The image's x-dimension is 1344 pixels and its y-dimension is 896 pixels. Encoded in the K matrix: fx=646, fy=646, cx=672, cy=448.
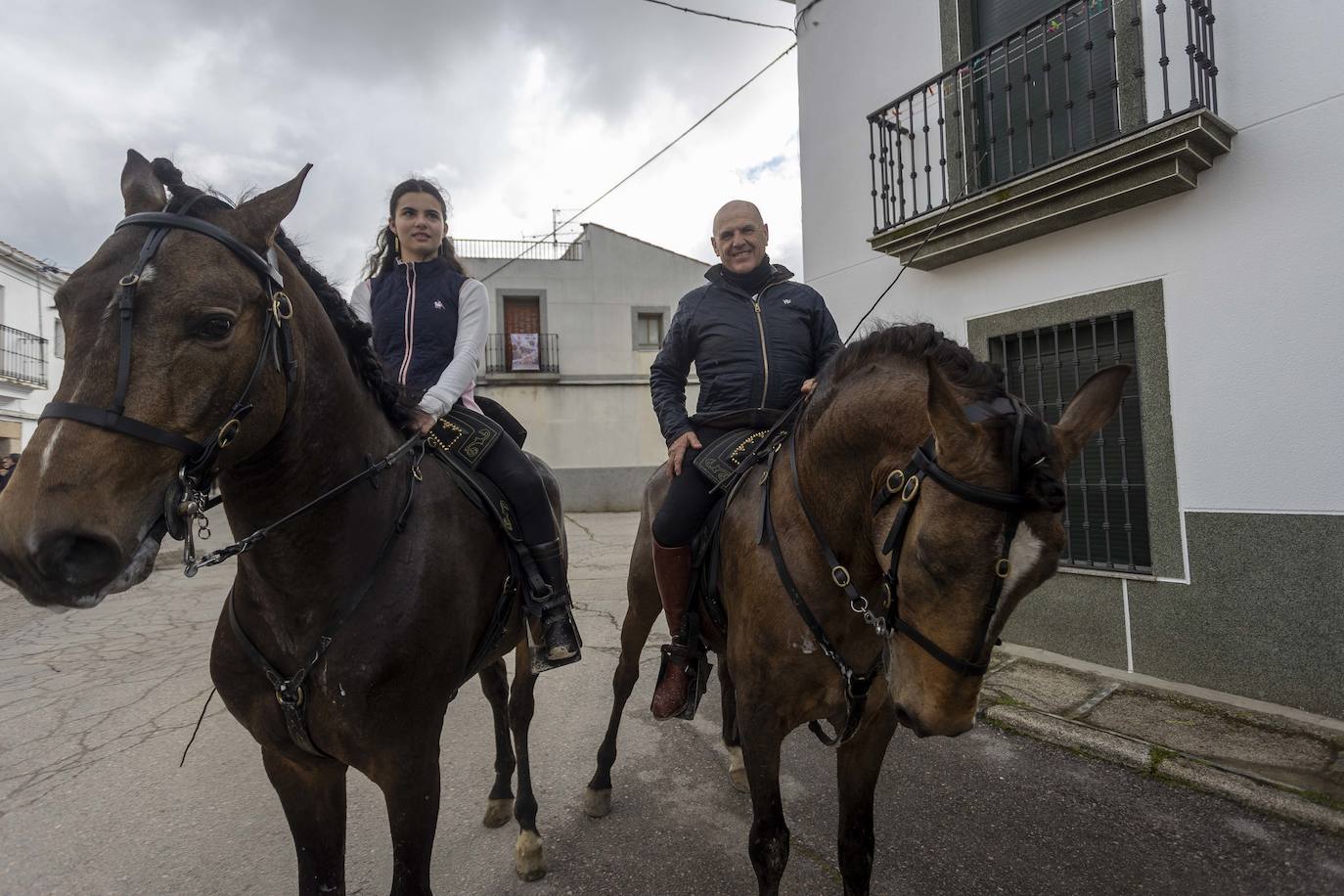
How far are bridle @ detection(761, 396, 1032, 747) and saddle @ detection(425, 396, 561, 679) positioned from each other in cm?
92

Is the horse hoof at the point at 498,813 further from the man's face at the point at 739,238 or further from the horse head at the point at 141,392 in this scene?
the man's face at the point at 739,238

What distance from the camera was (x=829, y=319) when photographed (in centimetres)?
289

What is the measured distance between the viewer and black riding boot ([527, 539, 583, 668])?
2.39m

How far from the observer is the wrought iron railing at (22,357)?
1617 centimetres

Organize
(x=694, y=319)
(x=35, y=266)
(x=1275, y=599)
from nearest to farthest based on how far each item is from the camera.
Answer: (x=694, y=319) < (x=1275, y=599) < (x=35, y=266)

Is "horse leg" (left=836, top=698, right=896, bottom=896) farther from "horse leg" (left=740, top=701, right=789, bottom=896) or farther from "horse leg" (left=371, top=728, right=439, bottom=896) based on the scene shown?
"horse leg" (left=371, top=728, right=439, bottom=896)

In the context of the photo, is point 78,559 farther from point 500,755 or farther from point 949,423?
point 500,755

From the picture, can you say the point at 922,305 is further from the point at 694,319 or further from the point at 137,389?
the point at 137,389

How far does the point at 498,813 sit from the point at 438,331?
7.50 feet

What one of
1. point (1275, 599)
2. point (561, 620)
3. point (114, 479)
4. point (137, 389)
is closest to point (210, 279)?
point (137, 389)

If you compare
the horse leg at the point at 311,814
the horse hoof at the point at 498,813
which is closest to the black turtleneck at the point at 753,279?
the horse leg at the point at 311,814

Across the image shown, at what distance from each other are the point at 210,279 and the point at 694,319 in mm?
1858

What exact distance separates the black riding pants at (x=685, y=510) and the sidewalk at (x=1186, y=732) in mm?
2801

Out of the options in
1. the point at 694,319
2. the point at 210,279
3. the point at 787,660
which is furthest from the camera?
the point at 694,319
